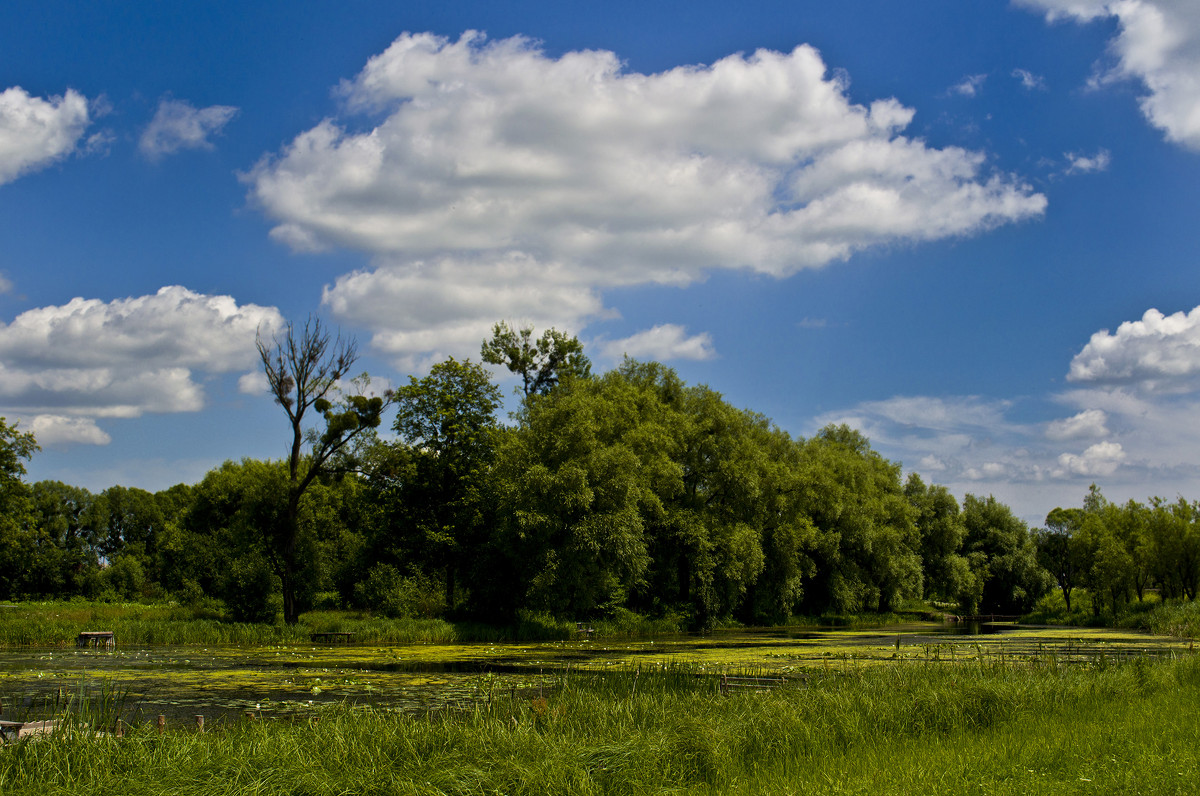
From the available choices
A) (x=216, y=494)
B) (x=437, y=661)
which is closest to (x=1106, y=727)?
(x=437, y=661)

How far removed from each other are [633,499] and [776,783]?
31.9 metres

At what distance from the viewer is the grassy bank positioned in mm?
8773

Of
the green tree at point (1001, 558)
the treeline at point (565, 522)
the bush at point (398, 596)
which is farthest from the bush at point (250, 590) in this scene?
the green tree at point (1001, 558)

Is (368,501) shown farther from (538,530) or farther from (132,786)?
(132,786)

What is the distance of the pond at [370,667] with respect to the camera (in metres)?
15.6

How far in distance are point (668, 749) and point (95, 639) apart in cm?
2980

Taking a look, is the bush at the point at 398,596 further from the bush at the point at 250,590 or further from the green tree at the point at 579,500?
the bush at the point at 250,590

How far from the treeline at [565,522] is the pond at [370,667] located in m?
6.54

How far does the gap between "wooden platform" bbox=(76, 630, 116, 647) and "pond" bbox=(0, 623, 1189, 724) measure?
881 mm

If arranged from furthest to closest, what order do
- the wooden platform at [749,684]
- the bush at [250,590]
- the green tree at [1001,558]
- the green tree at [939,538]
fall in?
the green tree at [1001,558]
the green tree at [939,538]
the bush at [250,590]
the wooden platform at [749,684]

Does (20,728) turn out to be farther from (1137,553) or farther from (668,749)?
(1137,553)

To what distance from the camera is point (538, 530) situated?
4012 cm

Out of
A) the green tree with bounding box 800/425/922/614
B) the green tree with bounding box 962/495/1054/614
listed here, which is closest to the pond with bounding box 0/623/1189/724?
the green tree with bounding box 800/425/922/614

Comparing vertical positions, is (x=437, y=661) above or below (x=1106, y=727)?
below
